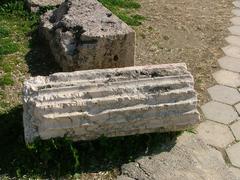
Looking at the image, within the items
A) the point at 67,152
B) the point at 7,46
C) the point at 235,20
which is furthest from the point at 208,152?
the point at 235,20

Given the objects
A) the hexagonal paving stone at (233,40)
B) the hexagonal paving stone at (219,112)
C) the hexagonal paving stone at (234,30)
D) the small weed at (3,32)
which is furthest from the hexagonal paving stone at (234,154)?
the small weed at (3,32)

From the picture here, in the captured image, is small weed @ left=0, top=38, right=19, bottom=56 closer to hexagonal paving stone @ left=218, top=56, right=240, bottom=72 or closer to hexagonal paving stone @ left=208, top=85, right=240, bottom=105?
hexagonal paving stone @ left=208, top=85, right=240, bottom=105

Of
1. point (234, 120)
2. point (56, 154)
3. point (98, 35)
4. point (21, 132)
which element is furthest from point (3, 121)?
point (234, 120)

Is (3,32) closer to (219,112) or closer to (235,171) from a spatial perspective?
(219,112)

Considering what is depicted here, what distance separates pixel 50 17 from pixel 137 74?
2.28 m

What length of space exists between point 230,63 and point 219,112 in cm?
120

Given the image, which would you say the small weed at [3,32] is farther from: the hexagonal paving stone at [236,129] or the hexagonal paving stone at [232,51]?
the hexagonal paving stone at [236,129]

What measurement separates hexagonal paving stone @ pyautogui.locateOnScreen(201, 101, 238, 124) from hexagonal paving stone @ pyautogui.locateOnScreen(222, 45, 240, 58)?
1.28 metres

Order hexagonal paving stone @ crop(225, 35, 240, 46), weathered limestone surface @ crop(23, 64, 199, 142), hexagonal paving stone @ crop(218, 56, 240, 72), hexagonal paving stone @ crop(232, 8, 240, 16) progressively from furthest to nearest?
1. hexagonal paving stone @ crop(232, 8, 240, 16)
2. hexagonal paving stone @ crop(225, 35, 240, 46)
3. hexagonal paving stone @ crop(218, 56, 240, 72)
4. weathered limestone surface @ crop(23, 64, 199, 142)

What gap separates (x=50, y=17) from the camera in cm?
609

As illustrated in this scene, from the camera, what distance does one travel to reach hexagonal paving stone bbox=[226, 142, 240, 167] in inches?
167

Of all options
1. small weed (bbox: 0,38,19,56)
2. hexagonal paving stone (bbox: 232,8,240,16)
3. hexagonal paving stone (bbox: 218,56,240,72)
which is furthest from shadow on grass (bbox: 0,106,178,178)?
hexagonal paving stone (bbox: 232,8,240,16)

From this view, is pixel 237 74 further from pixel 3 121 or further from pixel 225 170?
pixel 3 121

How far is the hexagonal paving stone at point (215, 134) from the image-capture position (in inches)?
176
